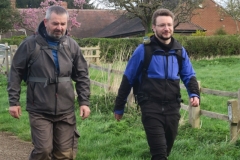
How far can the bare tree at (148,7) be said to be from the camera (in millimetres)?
38781

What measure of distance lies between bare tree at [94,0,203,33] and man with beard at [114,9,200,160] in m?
33.8

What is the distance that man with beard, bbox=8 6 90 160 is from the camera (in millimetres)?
4461

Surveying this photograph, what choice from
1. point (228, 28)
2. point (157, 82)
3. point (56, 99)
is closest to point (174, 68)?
point (157, 82)

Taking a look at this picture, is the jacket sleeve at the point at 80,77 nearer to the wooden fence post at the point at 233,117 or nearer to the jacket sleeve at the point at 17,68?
the jacket sleeve at the point at 17,68

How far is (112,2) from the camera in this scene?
39.4 m

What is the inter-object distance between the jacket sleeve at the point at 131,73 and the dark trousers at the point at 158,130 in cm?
34

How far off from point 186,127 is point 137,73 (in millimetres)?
3139

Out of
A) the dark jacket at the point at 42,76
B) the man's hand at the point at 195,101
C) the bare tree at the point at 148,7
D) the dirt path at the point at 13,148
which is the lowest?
the dirt path at the point at 13,148

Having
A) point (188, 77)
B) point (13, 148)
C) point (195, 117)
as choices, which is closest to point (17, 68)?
point (188, 77)

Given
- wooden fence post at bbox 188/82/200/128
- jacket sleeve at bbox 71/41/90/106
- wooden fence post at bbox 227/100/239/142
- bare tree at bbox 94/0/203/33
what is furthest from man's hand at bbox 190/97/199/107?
bare tree at bbox 94/0/203/33

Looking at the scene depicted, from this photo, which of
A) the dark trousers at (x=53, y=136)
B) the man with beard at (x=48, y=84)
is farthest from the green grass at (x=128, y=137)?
the man with beard at (x=48, y=84)

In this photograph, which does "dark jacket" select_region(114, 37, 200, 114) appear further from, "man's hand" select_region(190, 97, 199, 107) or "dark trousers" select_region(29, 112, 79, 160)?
"dark trousers" select_region(29, 112, 79, 160)

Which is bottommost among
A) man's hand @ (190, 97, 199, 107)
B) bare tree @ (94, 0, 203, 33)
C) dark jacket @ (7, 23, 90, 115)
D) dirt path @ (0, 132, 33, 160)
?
dirt path @ (0, 132, 33, 160)

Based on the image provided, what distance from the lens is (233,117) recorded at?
6.12 metres
